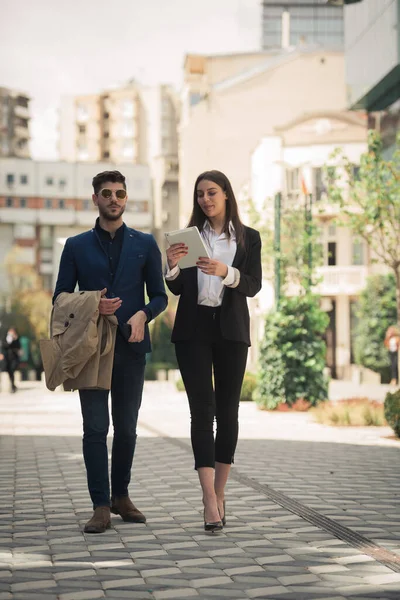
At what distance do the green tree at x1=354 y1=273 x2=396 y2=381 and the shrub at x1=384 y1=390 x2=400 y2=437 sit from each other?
25.8 meters

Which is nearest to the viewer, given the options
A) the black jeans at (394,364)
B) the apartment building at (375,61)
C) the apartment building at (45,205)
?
the apartment building at (375,61)

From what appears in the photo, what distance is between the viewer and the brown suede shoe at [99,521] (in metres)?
6.85

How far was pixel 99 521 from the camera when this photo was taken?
22.6 feet

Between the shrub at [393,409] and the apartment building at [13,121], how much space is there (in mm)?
109647

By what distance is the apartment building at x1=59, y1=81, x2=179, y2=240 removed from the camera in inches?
4722

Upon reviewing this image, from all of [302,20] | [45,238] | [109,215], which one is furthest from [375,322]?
[302,20]

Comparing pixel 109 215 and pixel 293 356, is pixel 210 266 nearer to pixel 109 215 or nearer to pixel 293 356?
pixel 109 215

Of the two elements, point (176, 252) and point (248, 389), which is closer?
point (176, 252)

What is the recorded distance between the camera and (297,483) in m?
9.59

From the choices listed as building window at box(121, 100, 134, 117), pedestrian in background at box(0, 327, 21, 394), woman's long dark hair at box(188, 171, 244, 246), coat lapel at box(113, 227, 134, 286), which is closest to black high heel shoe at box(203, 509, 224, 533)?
coat lapel at box(113, 227, 134, 286)

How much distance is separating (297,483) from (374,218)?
1343 cm

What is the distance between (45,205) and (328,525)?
100762 mm

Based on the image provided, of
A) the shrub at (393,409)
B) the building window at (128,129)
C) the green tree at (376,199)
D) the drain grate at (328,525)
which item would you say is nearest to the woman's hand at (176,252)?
the drain grate at (328,525)

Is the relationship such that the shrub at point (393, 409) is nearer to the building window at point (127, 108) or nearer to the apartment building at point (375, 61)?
the apartment building at point (375, 61)
